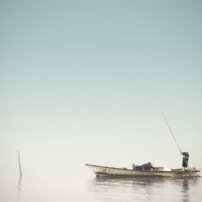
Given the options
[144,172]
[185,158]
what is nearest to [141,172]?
[144,172]

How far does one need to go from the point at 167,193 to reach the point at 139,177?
10.4 meters

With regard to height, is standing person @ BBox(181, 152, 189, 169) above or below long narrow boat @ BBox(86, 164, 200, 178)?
above

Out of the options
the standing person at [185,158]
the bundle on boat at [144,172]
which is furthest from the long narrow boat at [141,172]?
the standing person at [185,158]

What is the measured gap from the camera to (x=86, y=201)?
67.0 feet

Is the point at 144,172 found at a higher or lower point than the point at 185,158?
lower

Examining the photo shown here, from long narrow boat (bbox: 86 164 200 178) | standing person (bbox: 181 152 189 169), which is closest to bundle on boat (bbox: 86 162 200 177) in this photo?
long narrow boat (bbox: 86 164 200 178)

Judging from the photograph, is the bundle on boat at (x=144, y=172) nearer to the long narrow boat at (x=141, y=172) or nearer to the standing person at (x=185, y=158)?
the long narrow boat at (x=141, y=172)

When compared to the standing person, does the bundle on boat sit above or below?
below

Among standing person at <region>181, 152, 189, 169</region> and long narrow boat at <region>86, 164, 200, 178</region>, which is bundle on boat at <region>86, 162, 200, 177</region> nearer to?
long narrow boat at <region>86, 164, 200, 178</region>

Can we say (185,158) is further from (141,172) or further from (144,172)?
(141,172)

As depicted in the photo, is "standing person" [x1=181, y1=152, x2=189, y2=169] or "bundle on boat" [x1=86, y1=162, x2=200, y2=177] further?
"standing person" [x1=181, y1=152, x2=189, y2=169]

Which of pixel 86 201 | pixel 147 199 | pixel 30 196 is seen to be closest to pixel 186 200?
pixel 147 199

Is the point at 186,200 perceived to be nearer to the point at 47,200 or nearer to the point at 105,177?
the point at 47,200

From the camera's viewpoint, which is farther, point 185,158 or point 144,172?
point 185,158
